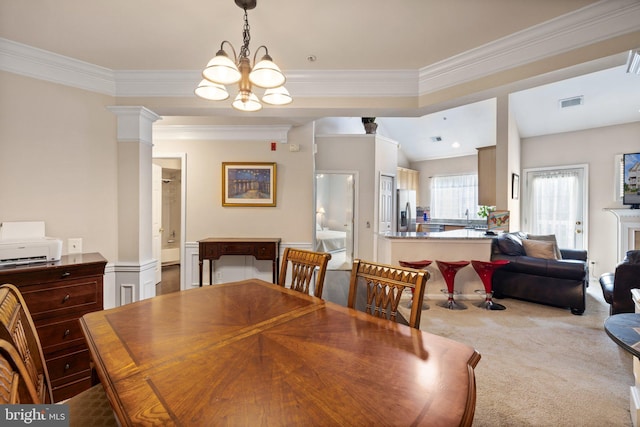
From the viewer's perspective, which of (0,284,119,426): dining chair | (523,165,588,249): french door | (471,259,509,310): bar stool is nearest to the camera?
(0,284,119,426): dining chair

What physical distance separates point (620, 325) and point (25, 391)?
7.36ft

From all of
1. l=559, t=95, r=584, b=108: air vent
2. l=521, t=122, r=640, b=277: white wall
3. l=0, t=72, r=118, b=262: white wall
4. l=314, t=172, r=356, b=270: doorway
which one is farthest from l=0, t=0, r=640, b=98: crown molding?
l=521, t=122, r=640, b=277: white wall

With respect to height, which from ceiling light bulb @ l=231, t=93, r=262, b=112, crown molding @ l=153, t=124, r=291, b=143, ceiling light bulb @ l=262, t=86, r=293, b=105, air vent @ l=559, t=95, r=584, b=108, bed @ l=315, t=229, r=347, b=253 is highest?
air vent @ l=559, t=95, r=584, b=108

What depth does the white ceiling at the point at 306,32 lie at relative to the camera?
1851 millimetres

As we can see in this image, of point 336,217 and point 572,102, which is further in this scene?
point 336,217

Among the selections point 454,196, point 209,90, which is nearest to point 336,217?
point 454,196

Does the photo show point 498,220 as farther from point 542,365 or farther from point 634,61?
point 634,61

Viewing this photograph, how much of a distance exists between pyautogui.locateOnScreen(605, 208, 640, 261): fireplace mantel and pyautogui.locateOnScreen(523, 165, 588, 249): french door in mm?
535

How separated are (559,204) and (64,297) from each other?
24.4 ft

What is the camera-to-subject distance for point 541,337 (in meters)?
2.74

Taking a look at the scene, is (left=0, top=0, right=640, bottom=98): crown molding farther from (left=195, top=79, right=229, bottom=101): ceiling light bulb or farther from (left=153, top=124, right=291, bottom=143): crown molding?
(left=153, top=124, right=291, bottom=143): crown molding

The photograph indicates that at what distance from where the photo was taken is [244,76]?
5.17 ft

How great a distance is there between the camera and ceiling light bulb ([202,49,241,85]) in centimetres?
141

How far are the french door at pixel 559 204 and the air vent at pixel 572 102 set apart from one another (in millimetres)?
1195
